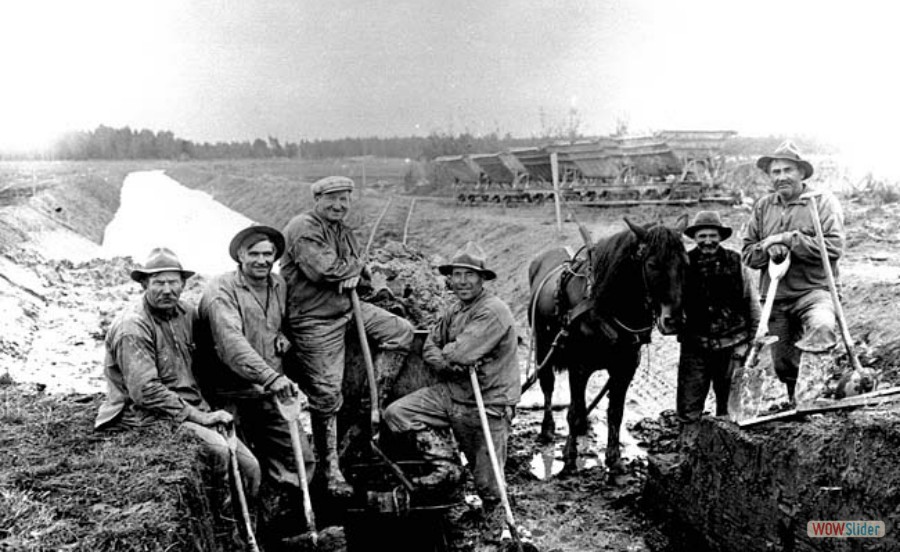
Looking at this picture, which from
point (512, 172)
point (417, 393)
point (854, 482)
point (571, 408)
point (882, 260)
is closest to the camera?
point (854, 482)

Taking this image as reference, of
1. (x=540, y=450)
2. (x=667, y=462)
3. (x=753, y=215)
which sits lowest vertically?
(x=540, y=450)

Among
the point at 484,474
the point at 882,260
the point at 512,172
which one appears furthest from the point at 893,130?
the point at 484,474

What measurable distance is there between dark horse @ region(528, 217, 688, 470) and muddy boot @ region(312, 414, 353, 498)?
228 centimetres

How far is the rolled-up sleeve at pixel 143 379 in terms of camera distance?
441 cm

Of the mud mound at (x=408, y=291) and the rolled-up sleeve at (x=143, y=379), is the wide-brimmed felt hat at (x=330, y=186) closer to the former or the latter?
the mud mound at (x=408, y=291)

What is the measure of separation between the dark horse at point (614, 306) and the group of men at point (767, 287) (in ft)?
1.25

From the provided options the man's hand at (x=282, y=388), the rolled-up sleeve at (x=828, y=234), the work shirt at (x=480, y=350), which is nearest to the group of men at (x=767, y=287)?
the rolled-up sleeve at (x=828, y=234)

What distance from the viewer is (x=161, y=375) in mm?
4633

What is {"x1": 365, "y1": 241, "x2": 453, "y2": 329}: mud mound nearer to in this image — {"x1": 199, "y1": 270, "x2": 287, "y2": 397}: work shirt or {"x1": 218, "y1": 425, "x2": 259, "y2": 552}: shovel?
{"x1": 199, "y1": 270, "x2": 287, "y2": 397}: work shirt

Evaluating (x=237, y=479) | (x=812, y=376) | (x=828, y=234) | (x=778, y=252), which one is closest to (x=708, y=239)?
(x=778, y=252)

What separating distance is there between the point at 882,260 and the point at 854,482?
332 inches

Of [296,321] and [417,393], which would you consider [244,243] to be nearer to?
[296,321]

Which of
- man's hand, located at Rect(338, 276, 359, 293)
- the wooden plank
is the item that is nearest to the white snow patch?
man's hand, located at Rect(338, 276, 359, 293)

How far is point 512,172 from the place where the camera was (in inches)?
1131
